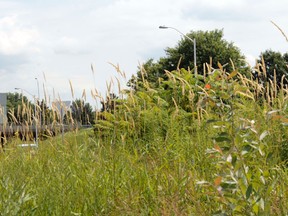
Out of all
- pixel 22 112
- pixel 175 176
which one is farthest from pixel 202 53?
pixel 175 176

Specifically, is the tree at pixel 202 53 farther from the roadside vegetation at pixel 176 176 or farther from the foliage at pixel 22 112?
the roadside vegetation at pixel 176 176

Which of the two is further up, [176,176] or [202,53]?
[202,53]

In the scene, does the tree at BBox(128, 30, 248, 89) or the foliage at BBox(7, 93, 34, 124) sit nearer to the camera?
the foliage at BBox(7, 93, 34, 124)

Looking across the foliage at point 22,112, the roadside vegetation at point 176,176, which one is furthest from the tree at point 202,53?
the roadside vegetation at point 176,176

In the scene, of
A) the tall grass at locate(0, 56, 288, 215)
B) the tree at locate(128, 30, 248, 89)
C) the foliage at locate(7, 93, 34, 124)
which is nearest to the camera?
the tall grass at locate(0, 56, 288, 215)

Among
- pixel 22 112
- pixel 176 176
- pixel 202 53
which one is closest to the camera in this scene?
pixel 176 176

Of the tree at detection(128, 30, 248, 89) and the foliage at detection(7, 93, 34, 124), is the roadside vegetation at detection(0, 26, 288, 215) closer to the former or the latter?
the foliage at detection(7, 93, 34, 124)

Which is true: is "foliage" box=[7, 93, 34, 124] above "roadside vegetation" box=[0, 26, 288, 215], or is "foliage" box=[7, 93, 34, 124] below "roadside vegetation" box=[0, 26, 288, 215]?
above

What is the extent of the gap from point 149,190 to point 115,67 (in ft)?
7.97

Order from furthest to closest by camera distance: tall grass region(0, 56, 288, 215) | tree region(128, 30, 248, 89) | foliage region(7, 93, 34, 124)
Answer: tree region(128, 30, 248, 89)
foliage region(7, 93, 34, 124)
tall grass region(0, 56, 288, 215)

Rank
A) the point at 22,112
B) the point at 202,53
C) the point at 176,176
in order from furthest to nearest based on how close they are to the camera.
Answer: the point at 202,53 < the point at 22,112 < the point at 176,176

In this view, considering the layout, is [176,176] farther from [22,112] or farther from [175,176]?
[22,112]

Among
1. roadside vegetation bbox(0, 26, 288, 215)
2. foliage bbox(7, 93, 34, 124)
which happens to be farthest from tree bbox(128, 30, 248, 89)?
roadside vegetation bbox(0, 26, 288, 215)

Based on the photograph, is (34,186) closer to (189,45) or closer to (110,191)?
(110,191)
